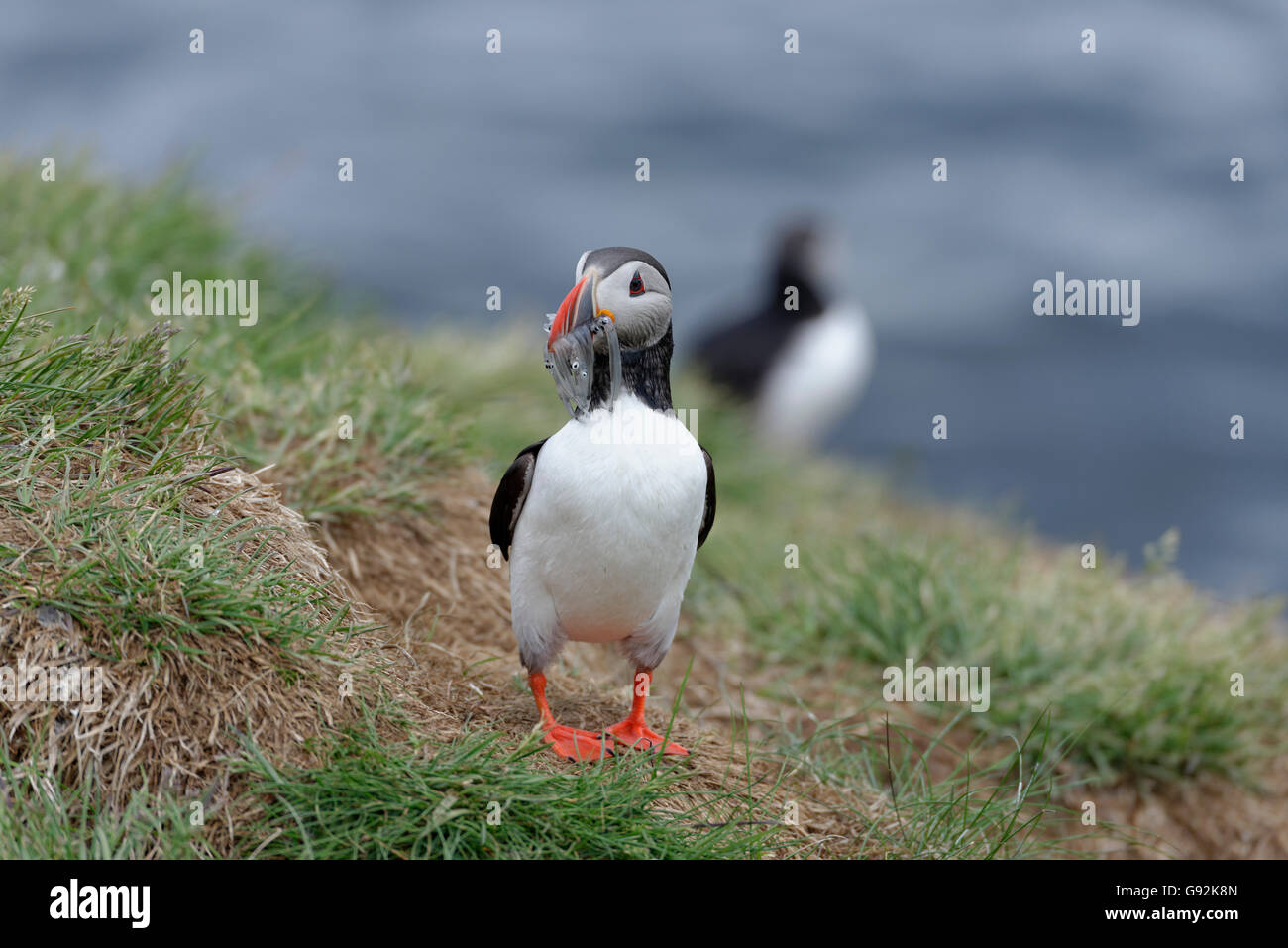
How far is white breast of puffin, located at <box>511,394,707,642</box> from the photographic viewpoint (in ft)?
12.4

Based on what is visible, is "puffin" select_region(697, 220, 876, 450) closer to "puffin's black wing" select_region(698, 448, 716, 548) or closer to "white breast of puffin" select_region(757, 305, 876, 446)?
"white breast of puffin" select_region(757, 305, 876, 446)

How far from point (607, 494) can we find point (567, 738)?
2.61 feet

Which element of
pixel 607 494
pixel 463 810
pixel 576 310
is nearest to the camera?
pixel 463 810

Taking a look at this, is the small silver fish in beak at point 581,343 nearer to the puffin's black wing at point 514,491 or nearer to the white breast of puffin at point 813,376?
the puffin's black wing at point 514,491

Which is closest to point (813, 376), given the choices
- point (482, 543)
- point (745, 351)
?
point (745, 351)

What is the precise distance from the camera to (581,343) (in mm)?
3676

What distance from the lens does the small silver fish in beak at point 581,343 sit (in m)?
3.64

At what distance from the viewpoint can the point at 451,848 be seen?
10.5ft

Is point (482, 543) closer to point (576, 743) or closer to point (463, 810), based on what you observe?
point (576, 743)

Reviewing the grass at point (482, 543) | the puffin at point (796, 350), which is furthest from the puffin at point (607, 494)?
the puffin at point (796, 350)

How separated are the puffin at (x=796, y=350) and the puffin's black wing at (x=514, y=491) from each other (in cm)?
859
